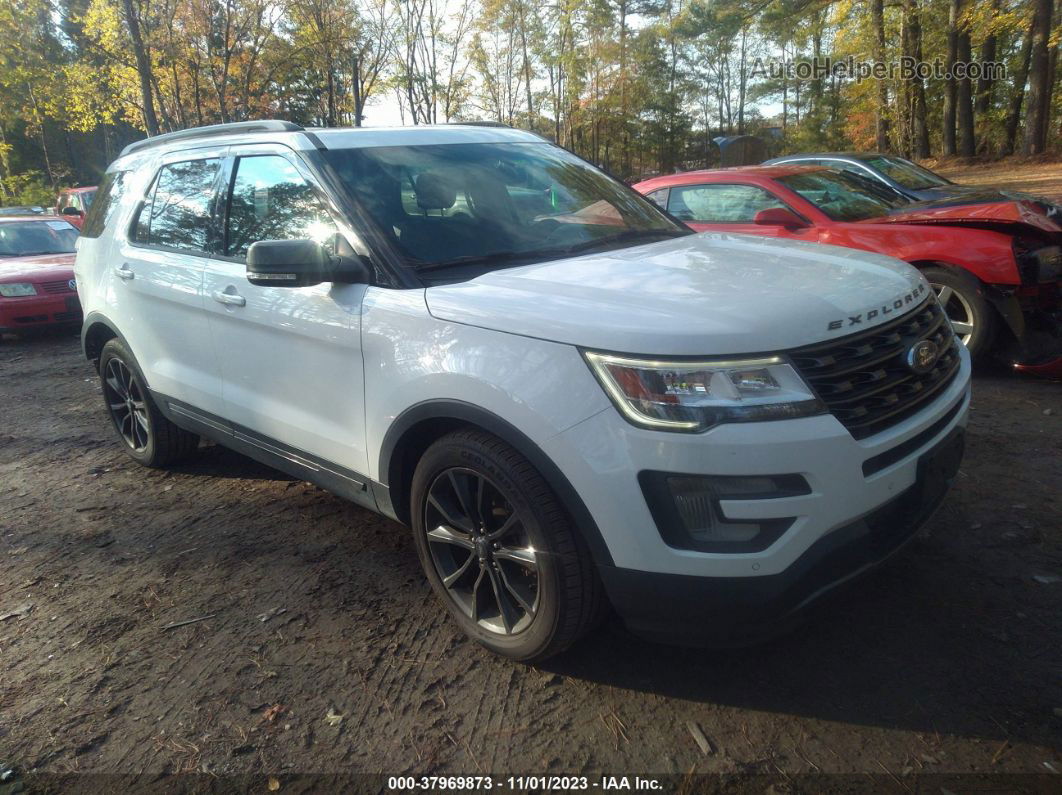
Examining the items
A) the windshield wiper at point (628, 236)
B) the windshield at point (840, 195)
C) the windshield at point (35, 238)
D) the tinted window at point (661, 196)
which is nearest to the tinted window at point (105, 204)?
the windshield wiper at point (628, 236)

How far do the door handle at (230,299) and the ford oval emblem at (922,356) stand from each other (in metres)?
2.64

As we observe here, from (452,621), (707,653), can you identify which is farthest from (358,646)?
(707,653)

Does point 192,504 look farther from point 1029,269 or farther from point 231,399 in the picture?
point 1029,269

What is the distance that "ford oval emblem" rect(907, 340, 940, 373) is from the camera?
2.49 metres

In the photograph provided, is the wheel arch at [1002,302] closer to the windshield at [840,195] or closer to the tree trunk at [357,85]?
the windshield at [840,195]

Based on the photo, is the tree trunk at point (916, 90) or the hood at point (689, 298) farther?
the tree trunk at point (916, 90)

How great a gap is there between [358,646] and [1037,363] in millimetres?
4883

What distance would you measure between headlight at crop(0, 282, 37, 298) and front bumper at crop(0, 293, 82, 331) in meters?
0.05

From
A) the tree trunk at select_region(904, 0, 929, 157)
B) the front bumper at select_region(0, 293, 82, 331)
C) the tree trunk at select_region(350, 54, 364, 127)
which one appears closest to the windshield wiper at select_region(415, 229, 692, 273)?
the front bumper at select_region(0, 293, 82, 331)

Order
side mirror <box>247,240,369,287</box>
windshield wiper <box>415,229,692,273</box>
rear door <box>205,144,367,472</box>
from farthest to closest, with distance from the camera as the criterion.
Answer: rear door <box>205,144,367,472</box>, windshield wiper <box>415,229,692,273</box>, side mirror <box>247,240,369,287</box>

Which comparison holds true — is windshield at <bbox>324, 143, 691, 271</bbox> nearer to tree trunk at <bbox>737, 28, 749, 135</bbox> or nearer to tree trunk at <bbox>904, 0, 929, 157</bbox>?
tree trunk at <bbox>904, 0, 929, 157</bbox>

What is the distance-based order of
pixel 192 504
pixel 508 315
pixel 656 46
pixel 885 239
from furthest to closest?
pixel 656 46 < pixel 885 239 < pixel 192 504 < pixel 508 315

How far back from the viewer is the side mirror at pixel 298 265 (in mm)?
2752

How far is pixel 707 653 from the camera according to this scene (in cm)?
272
